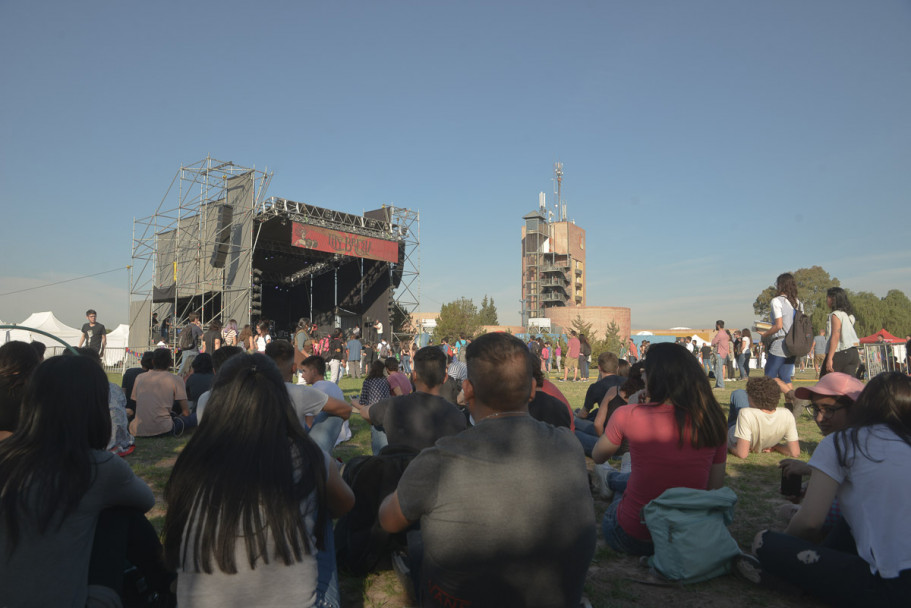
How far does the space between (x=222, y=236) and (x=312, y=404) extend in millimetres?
22544

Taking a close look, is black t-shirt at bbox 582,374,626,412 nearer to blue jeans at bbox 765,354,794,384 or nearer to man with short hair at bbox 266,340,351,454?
blue jeans at bbox 765,354,794,384

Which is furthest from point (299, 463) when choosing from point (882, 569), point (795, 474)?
point (795, 474)

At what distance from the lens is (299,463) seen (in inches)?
66.1

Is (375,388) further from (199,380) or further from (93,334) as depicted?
(93,334)

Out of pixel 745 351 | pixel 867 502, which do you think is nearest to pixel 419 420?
pixel 867 502

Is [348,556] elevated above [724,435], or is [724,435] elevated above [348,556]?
[724,435]

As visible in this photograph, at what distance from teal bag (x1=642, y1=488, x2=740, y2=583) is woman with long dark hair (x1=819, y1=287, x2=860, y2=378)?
158 inches

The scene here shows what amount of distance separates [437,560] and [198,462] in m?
0.77

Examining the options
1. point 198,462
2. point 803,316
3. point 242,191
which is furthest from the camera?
point 242,191

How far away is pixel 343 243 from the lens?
26047 millimetres

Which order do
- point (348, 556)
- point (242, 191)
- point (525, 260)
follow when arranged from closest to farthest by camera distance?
point (348, 556) → point (242, 191) → point (525, 260)

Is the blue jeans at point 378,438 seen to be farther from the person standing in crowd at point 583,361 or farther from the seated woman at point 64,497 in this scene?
the person standing in crowd at point 583,361

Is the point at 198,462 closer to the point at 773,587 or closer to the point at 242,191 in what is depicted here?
the point at 773,587

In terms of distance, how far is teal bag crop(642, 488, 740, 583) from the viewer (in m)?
2.55
